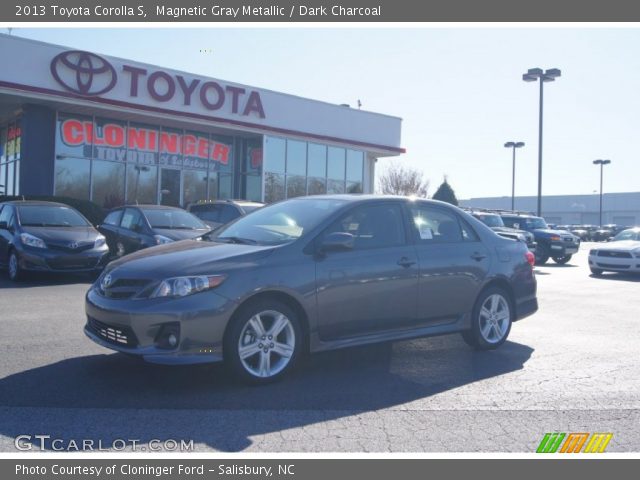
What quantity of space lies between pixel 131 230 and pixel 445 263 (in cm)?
869

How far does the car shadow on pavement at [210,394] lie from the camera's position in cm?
425

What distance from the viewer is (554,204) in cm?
9344

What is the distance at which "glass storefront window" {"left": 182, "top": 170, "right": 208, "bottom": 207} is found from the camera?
2345cm

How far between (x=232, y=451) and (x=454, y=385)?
2.40m

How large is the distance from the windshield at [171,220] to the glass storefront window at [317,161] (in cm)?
1257

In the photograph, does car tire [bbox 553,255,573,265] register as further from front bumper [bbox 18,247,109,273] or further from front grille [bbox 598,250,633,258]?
front bumper [bbox 18,247,109,273]

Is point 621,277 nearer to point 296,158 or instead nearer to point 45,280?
point 296,158

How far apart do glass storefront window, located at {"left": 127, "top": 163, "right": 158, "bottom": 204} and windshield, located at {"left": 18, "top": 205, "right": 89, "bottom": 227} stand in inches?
358

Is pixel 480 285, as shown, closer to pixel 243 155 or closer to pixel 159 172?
pixel 159 172

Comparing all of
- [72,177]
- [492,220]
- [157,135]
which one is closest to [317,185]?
[157,135]

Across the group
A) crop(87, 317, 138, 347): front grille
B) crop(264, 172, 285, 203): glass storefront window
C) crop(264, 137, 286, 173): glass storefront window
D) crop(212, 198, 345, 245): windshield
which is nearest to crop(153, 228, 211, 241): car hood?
crop(212, 198, 345, 245): windshield

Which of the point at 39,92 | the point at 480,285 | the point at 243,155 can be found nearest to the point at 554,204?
the point at 243,155

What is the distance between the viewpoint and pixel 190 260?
529 cm

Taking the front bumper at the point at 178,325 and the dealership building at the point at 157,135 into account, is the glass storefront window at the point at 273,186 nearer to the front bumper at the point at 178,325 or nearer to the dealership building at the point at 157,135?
the dealership building at the point at 157,135
